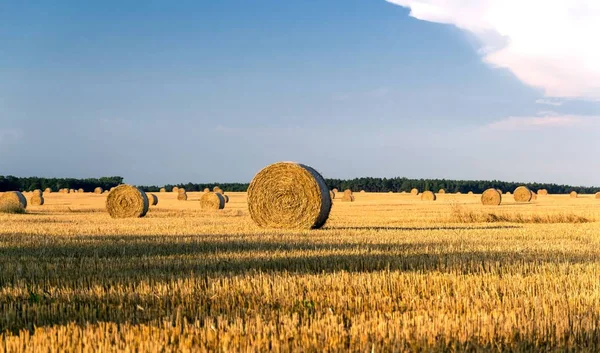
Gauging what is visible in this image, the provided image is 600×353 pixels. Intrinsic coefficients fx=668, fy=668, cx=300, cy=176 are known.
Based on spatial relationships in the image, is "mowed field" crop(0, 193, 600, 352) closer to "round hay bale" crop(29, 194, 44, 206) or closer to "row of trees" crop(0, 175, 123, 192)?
"round hay bale" crop(29, 194, 44, 206)

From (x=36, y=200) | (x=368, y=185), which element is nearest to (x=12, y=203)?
(x=36, y=200)

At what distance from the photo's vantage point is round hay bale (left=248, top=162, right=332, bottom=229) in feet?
54.7

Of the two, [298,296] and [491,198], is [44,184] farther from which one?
[298,296]

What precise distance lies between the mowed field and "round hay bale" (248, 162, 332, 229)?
5092 millimetres

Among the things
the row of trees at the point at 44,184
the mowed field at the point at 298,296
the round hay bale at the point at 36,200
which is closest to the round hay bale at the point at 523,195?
the round hay bale at the point at 36,200

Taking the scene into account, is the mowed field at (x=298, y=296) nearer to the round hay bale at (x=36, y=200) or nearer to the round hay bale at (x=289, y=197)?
the round hay bale at (x=289, y=197)

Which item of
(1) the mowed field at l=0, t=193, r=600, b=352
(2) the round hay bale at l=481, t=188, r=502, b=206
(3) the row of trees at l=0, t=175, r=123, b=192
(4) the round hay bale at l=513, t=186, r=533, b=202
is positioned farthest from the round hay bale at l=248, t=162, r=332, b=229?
(3) the row of trees at l=0, t=175, r=123, b=192

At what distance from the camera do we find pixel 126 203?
2395 cm

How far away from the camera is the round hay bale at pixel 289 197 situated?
657 inches

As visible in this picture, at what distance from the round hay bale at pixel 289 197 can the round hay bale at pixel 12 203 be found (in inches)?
556

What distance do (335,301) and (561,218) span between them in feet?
52.9

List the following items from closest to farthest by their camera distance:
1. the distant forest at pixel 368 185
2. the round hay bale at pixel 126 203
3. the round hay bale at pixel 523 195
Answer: the round hay bale at pixel 126 203
the round hay bale at pixel 523 195
the distant forest at pixel 368 185

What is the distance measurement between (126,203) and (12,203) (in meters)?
6.42

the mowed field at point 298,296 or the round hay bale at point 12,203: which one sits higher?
the round hay bale at point 12,203
